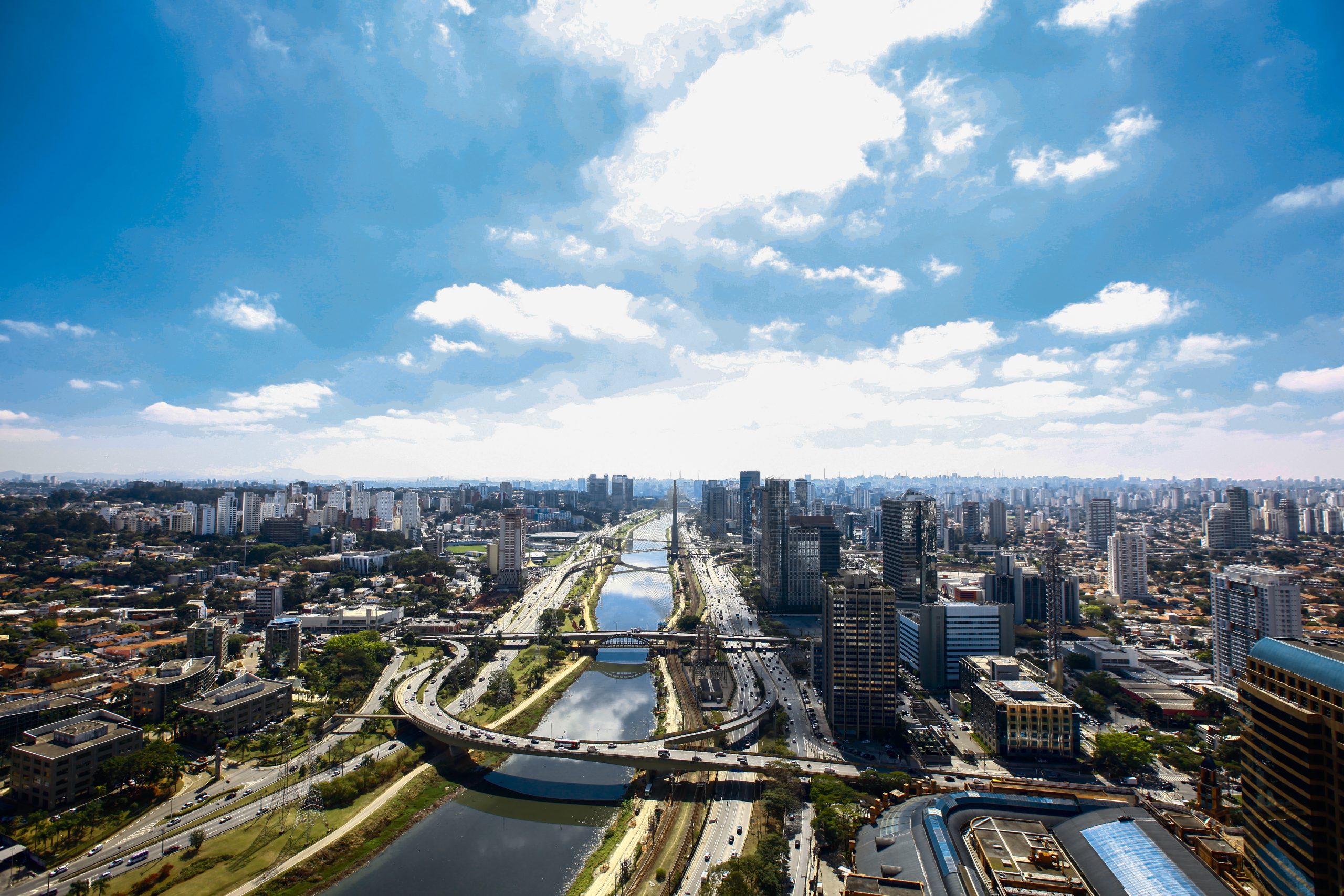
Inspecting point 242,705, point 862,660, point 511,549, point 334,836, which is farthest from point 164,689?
point 511,549

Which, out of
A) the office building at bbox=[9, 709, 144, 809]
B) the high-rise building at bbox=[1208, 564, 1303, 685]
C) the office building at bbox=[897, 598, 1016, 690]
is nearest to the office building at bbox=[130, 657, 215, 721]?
the office building at bbox=[9, 709, 144, 809]

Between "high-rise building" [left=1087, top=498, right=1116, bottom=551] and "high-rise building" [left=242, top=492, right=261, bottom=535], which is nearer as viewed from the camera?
"high-rise building" [left=242, top=492, right=261, bottom=535]

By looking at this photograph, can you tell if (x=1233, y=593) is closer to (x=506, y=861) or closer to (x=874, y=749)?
(x=874, y=749)

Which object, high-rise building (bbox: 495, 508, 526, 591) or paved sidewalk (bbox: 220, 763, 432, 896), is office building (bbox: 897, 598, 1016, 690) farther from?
high-rise building (bbox: 495, 508, 526, 591)

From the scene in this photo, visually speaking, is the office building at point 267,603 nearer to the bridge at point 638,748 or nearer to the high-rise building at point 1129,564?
the bridge at point 638,748

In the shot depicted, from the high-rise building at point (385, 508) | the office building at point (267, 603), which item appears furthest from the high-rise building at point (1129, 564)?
the high-rise building at point (385, 508)
